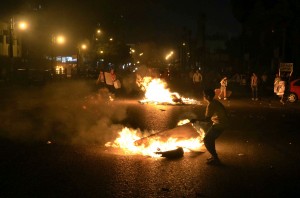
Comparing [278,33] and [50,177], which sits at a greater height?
[278,33]

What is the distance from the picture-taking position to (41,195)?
6617 mm

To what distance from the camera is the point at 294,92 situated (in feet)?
97.1

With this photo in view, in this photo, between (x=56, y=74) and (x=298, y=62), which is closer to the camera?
(x=298, y=62)

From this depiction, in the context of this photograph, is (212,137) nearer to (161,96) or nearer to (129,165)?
(129,165)

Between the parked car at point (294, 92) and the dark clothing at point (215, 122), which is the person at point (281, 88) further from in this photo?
the dark clothing at point (215, 122)

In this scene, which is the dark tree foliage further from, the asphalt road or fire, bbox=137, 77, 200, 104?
the asphalt road

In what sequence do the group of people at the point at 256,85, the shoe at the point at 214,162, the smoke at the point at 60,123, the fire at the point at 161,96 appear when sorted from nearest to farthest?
1. the shoe at the point at 214,162
2. the smoke at the point at 60,123
3. the fire at the point at 161,96
4. the group of people at the point at 256,85

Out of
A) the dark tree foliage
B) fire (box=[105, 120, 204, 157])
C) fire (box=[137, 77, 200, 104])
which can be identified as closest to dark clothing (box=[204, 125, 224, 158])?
fire (box=[105, 120, 204, 157])

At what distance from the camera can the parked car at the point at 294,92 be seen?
29156mm

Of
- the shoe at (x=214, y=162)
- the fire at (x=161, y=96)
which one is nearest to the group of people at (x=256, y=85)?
the fire at (x=161, y=96)

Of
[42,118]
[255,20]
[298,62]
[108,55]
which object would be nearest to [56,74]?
[255,20]

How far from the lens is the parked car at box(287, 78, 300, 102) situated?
29156 mm

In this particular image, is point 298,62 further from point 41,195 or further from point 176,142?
point 41,195

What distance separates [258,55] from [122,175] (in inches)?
2152
